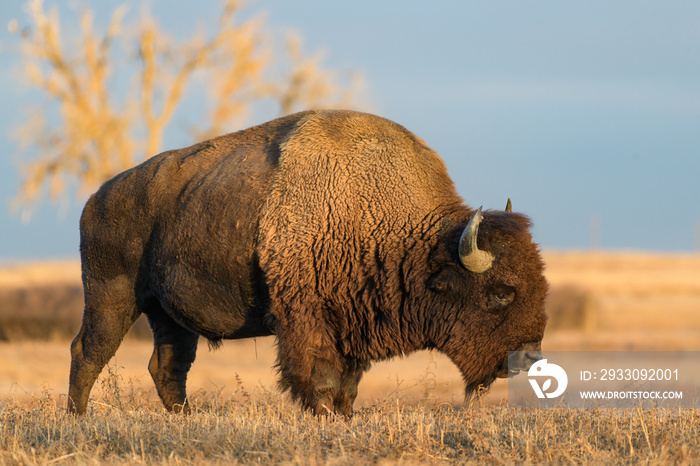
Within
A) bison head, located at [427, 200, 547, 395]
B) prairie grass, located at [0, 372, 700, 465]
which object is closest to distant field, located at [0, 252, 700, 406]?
bison head, located at [427, 200, 547, 395]

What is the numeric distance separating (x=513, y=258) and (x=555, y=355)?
25.1 feet

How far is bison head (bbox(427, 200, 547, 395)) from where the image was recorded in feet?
21.2

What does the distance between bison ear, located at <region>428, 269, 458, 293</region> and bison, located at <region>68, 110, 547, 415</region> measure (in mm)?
11

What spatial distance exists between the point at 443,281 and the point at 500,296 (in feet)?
1.51

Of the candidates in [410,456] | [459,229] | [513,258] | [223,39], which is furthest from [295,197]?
[223,39]

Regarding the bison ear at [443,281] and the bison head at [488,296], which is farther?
the bison ear at [443,281]

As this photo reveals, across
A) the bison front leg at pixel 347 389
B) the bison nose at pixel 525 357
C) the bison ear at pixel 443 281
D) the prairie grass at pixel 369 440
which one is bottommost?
the prairie grass at pixel 369 440

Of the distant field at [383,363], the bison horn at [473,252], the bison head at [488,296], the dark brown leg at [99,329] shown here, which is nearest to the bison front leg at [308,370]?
the bison head at [488,296]

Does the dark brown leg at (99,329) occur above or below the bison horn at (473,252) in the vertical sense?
below

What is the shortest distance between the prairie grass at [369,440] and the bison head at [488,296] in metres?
0.51

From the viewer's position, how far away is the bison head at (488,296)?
645 cm

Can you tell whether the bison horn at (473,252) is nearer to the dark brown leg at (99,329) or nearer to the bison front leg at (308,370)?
the bison front leg at (308,370)

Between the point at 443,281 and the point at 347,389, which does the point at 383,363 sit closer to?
the point at 347,389

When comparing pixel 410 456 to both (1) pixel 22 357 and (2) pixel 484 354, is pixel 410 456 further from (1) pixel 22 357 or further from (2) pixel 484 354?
(1) pixel 22 357
